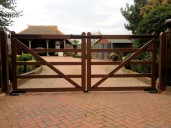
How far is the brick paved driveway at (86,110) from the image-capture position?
3.36 m

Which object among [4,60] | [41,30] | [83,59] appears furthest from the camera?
[41,30]

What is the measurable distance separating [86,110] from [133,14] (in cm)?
2207

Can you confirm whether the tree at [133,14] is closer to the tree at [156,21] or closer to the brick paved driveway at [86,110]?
the tree at [156,21]

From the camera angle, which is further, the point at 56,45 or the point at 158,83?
the point at 56,45

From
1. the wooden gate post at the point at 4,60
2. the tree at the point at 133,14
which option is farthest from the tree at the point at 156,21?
the tree at the point at 133,14

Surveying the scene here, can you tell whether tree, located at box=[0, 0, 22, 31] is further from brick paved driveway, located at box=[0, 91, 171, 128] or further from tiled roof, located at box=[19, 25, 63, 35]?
tiled roof, located at box=[19, 25, 63, 35]

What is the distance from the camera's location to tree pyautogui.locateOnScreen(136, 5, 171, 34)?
357 inches

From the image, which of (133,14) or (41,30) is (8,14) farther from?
(41,30)

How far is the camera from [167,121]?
347cm

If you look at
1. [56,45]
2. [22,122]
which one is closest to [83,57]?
[22,122]

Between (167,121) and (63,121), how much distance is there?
6.65ft

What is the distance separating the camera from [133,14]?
77.9 feet

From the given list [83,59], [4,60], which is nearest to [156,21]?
[83,59]

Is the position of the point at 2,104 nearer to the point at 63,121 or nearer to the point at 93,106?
the point at 63,121
